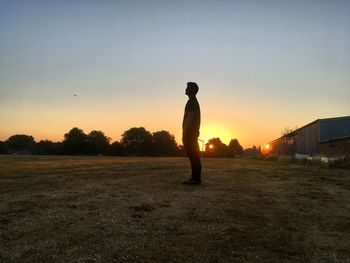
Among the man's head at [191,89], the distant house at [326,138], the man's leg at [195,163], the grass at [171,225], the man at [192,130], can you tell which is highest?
the distant house at [326,138]

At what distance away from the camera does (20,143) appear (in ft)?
485

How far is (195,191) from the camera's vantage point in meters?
10.1

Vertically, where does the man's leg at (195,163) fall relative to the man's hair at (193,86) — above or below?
below

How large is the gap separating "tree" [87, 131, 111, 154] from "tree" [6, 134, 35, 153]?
20.0 meters

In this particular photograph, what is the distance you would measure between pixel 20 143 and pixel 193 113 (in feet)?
480

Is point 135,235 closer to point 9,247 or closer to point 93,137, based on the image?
point 9,247

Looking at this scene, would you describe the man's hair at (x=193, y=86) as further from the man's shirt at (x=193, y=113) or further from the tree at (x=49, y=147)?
the tree at (x=49, y=147)

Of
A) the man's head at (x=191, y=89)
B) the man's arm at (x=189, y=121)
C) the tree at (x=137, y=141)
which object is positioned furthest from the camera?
the tree at (x=137, y=141)

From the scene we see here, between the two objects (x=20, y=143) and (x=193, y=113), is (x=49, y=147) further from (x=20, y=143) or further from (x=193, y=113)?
(x=193, y=113)

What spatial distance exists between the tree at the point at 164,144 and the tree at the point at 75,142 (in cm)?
2214

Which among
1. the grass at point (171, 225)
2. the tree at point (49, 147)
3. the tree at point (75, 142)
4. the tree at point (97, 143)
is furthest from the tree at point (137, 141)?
the grass at point (171, 225)

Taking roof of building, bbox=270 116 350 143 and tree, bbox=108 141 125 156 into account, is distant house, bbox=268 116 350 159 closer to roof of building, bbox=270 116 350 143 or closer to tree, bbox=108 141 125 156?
roof of building, bbox=270 116 350 143

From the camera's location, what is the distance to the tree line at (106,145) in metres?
124

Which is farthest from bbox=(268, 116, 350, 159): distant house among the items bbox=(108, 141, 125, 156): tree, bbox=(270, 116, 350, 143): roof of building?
bbox=(108, 141, 125, 156): tree
